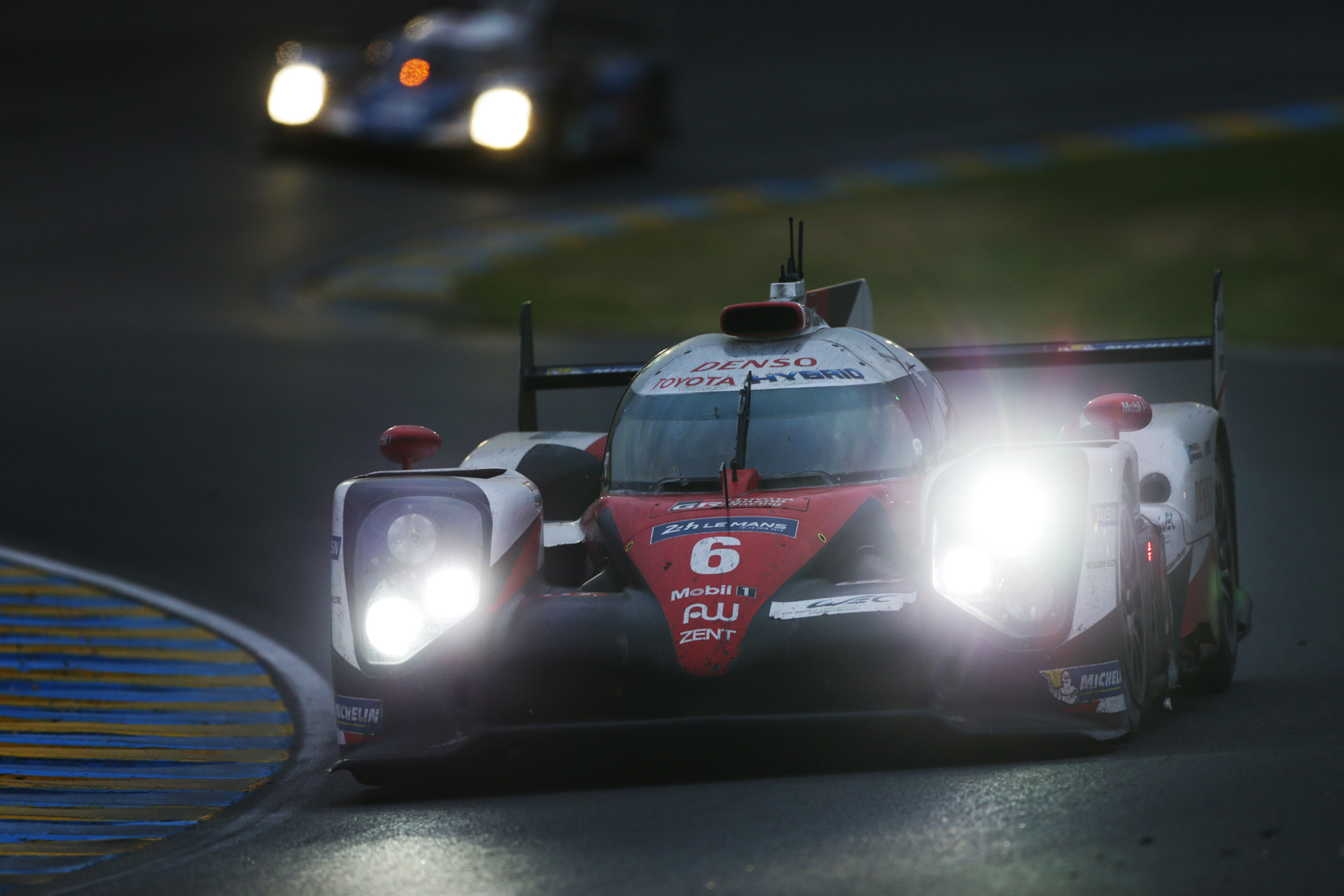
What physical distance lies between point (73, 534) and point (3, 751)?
401cm

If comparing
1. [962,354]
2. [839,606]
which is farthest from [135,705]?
[962,354]

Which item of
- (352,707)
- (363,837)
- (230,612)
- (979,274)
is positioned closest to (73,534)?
(230,612)

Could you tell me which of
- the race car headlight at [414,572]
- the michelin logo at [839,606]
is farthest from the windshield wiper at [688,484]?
the michelin logo at [839,606]

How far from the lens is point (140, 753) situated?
24.7 ft

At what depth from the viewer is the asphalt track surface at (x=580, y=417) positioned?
5348 millimetres

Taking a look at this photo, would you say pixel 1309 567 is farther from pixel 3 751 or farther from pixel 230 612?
pixel 3 751

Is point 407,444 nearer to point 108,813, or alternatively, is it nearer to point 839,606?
point 108,813

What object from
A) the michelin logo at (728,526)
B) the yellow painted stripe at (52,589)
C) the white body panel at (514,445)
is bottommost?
the yellow painted stripe at (52,589)

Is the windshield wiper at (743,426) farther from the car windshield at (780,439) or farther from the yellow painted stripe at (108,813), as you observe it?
the yellow painted stripe at (108,813)

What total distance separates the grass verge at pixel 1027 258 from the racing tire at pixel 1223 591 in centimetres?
855

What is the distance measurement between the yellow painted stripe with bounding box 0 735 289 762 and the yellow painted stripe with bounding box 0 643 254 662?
1387mm

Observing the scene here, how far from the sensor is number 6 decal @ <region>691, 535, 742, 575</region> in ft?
21.1

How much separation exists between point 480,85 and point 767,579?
16031 millimetres

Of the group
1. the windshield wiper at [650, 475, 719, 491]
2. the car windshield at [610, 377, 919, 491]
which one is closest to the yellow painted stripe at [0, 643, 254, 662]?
the car windshield at [610, 377, 919, 491]
